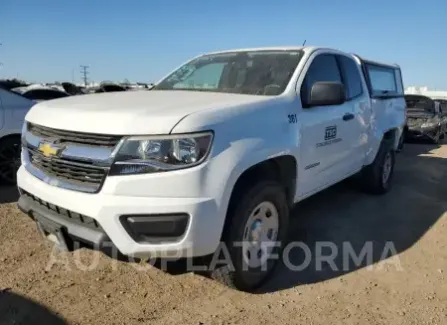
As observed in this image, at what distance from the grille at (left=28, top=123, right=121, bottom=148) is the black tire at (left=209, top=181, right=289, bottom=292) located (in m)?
0.89

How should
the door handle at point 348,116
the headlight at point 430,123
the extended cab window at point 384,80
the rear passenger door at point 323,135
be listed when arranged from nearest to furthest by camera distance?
the rear passenger door at point 323,135
the door handle at point 348,116
the extended cab window at point 384,80
the headlight at point 430,123

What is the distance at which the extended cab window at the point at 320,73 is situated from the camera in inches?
134

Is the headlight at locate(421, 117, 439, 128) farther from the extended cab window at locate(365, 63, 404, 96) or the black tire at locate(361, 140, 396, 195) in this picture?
the black tire at locate(361, 140, 396, 195)

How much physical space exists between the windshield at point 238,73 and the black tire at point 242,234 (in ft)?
2.83

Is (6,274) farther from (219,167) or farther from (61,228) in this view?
(219,167)

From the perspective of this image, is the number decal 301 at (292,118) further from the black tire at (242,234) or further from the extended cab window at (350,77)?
the extended cab window at (350,77)

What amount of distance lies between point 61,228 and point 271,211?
149 cm

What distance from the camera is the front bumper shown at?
2309 mm

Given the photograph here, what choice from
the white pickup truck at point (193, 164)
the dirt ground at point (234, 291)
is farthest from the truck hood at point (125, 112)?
the dirt ground at point (234, 291)

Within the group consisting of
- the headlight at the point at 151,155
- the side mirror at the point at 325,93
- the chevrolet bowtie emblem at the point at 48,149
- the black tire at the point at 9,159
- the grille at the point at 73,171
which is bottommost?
the black tire at the point at 9,159

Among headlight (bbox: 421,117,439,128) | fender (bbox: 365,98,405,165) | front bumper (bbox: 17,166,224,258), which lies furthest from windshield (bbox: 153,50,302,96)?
headlight (bbox: 421,117,439,128)

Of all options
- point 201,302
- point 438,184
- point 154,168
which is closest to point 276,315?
point 201,302

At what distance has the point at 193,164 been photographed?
2330mm

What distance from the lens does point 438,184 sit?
665cm
